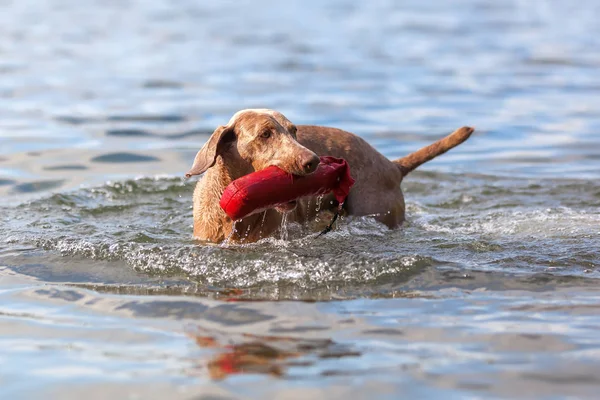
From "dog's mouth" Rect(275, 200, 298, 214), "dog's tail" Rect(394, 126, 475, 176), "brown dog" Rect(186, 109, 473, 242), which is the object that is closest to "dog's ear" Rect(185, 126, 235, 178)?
"brown dog" Rect(186, 109, 473, 242)

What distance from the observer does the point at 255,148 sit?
254 inches

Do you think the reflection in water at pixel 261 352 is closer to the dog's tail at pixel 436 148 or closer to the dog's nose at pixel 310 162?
the dog's nose at pixel 310 162

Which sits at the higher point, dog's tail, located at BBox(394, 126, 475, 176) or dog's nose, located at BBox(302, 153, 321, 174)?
dog's tail, located at BBox(394, 126, 475, 176)

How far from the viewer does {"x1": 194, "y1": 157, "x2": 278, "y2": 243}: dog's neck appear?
22.2ft

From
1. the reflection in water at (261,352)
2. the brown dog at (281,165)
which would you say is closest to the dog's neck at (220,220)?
the brown dog at (281,165)

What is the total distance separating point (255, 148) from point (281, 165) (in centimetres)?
30

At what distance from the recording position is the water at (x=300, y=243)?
459cm

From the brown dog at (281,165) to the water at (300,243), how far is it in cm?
19

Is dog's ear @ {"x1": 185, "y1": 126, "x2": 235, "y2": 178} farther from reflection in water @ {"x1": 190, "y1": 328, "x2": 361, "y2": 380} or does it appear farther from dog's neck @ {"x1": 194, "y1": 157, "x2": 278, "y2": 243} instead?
reflection in water @ {"x1": 190, "y1": 328, "x2": 361, "y2": 380}

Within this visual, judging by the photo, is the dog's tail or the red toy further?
the dog's tail

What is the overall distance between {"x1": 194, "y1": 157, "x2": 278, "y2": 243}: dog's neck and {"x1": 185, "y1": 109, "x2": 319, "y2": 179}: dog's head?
0.16 metres

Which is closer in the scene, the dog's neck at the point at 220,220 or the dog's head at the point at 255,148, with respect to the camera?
the dog's head at the point at 255,148

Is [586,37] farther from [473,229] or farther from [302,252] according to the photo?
[302,252]

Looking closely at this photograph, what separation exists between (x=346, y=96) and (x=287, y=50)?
4.80 meters
